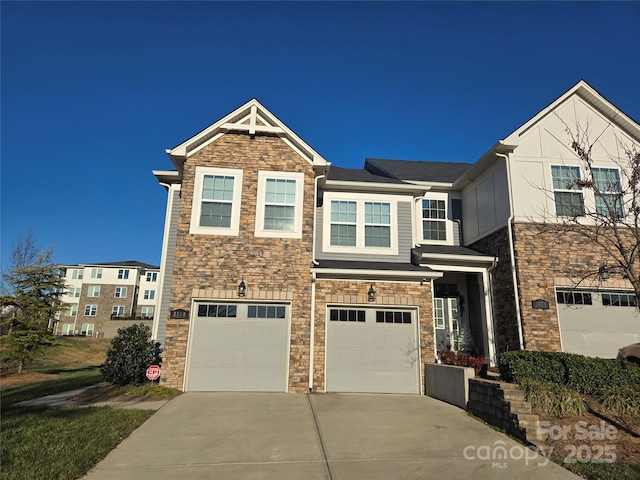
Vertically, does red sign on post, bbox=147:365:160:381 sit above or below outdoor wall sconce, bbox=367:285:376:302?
below

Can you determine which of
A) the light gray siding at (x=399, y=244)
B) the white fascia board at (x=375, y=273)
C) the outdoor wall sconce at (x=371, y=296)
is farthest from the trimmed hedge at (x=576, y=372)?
the light gray siding at (x=399, y=244)

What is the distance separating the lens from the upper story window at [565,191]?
12.0 meters

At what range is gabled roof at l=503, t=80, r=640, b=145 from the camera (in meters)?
12.6

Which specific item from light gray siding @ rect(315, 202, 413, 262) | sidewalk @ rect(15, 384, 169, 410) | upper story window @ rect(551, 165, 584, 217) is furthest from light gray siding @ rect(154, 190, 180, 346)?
upper story window @ rect(551, 165, 584, 217)

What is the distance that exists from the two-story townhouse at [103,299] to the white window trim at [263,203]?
36.5 meters

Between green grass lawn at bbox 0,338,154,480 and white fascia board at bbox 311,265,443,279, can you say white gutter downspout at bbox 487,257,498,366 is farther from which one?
green grass lawn at bbox 0,338,154,480

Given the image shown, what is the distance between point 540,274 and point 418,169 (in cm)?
730

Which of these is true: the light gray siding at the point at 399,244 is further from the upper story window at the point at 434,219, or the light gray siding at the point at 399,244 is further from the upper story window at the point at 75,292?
the upper story window at the point at 75,292

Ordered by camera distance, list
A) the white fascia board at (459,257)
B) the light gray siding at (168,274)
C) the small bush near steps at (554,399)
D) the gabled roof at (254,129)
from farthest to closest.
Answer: the white fascia board at (459,257) → the gabled roof at (254,129) → the light gray siding at (168,274) → the small bush near steps at (554,399)

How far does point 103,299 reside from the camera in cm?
4494

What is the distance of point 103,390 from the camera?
10094 mm

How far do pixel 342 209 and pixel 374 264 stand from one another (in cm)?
227

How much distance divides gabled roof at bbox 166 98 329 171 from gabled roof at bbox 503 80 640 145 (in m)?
6.75

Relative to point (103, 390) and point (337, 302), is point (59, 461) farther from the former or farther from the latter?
point (337, 302)
